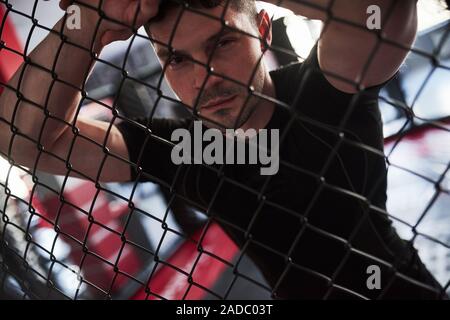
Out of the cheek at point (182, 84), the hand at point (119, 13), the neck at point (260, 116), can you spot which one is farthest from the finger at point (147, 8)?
the neck at point (260, 116)

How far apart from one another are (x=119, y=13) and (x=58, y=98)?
280 mm

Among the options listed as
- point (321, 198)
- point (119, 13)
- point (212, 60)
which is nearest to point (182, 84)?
point (212, 60)

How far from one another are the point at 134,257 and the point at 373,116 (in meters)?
1.97

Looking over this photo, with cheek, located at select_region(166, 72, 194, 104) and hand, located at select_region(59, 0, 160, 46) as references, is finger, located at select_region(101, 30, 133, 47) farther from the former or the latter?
cheek, located at select_region(166, 72, 194, 104)

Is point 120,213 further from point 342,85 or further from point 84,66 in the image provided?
point 342,85

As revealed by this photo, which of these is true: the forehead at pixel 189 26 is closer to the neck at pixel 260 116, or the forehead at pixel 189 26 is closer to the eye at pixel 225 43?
the eye at pixel 225 43

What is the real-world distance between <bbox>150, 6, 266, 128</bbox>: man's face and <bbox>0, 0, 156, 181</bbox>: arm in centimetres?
10

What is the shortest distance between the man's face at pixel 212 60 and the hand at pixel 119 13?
70 mm

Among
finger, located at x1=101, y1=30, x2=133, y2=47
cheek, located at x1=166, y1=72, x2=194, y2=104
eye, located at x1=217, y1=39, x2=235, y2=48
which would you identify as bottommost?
finger, located at x1=101, y1=30, x2=133, y2=47

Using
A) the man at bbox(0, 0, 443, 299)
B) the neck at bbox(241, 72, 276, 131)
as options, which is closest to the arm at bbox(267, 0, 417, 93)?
the man at bbox(0, 0, 443, 299)

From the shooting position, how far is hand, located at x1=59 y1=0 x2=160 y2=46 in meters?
0.83

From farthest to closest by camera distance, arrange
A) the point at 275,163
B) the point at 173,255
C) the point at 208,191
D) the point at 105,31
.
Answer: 1. the point at 173,255
2. the point at 208,191
3. the point at 275,163
4. the point at 105,31

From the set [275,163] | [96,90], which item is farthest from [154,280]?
[275,163]
